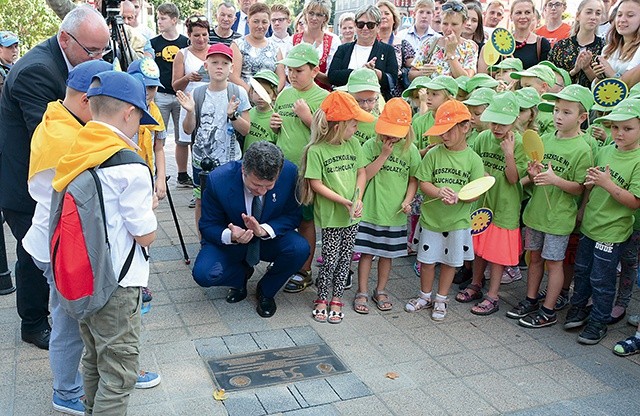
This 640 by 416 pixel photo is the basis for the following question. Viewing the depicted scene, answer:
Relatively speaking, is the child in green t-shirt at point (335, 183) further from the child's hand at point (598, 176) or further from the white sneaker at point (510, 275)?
the white sneaker at point (510, 275)

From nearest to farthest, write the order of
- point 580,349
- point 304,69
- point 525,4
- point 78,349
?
point 78,349, point 580,349, point 304,69, point 525,4

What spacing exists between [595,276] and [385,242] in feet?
4.78

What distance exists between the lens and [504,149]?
176 inches

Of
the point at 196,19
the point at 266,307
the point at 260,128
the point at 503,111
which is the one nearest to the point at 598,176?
the point at 503,111

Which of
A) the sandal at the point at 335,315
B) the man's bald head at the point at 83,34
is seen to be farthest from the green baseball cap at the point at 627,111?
the man's bald head at the point at 83,34

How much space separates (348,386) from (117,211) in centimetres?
173

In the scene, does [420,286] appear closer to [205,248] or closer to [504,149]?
[504,149]

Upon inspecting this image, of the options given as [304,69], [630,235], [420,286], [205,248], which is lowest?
[420,286]

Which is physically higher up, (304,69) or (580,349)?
(304,69)

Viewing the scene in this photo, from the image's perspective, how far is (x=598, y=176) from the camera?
13.0 feet

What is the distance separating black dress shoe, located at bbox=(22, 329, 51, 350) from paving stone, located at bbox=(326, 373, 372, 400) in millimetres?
1762

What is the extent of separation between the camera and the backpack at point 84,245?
8.05 ft

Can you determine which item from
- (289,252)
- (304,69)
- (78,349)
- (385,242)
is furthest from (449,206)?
(78,349)

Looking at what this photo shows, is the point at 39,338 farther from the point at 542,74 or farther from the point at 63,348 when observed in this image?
the point at 542,74
